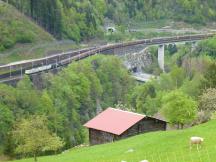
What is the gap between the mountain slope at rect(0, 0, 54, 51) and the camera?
125938mm

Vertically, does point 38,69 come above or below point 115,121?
below

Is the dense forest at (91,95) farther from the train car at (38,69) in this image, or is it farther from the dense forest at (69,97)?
the train car at (38,69)

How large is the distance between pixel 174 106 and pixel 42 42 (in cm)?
7073

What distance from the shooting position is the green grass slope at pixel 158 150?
3972cm

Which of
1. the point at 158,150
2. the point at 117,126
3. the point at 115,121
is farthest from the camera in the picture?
the point at 115,121

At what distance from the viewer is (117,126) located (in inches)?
2665

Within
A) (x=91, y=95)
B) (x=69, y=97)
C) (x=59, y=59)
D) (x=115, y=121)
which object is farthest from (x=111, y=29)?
(x=115, y=121)

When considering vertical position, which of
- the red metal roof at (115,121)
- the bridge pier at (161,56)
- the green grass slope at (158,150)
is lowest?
the bridge pier at (161,56)

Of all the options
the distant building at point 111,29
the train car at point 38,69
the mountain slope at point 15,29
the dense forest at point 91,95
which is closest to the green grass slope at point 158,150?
the dense forest at point 91,95

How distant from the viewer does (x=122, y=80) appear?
12950 centimetres

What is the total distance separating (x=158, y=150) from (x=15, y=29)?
8812 centimetres

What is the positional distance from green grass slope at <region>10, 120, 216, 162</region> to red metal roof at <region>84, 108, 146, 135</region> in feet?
23.1

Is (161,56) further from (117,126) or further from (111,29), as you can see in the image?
(117,126)

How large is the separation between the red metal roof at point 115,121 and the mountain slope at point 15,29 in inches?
2317
